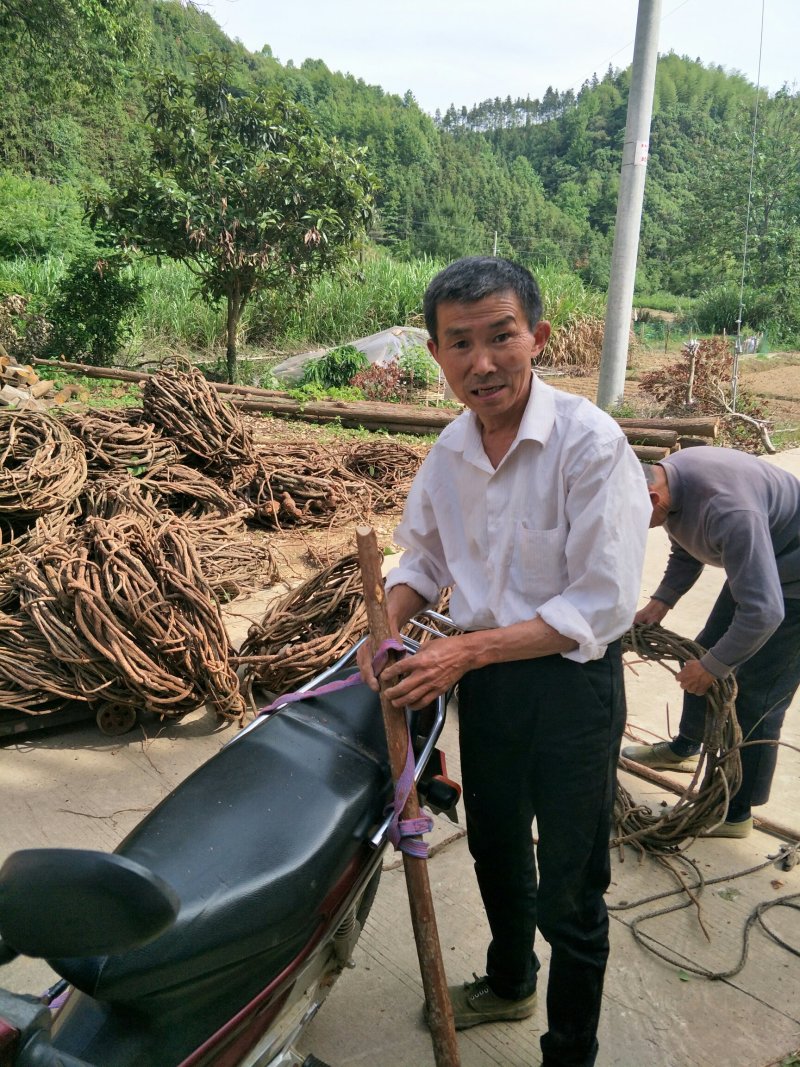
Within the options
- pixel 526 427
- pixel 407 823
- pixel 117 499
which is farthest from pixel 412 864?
pixel 117 499

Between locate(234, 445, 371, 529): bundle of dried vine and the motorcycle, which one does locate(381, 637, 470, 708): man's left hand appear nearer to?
the motorcycle

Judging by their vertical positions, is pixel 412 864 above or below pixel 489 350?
below

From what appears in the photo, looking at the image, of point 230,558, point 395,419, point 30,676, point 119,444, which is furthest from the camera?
point 395,419

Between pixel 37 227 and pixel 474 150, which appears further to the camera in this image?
pixel 474 150

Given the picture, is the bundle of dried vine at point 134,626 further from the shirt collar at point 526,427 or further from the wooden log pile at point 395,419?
the wooden log pile at point 395,419

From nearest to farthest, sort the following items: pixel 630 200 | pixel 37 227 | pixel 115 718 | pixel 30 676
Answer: pixel 30 676, pixel 115 718, pixel 630 200, pixel 37 227

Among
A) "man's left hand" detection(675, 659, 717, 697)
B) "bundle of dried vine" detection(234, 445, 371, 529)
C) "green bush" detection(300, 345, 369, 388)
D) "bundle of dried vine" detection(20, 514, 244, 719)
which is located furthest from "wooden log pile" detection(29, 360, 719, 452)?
"man's left hand" detection(675, 659, 717, 697)

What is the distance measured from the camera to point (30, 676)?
3.27 meters

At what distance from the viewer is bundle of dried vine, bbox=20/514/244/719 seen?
327 centimetres

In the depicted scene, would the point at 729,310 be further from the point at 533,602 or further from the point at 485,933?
the point at 533,602

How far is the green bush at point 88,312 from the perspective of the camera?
44.0 feet

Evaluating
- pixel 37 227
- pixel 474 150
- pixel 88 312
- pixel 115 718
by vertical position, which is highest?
pixel 474 150

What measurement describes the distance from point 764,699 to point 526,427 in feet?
5.66

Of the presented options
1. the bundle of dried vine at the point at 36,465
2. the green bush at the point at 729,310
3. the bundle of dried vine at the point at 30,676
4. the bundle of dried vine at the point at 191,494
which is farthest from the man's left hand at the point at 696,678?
the green bush at the point at 729,310
